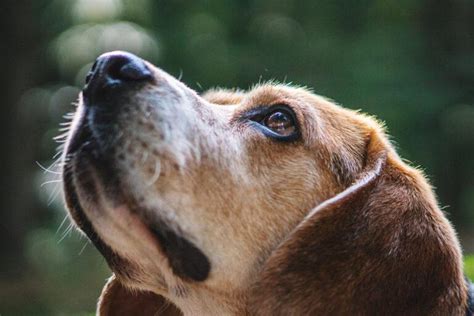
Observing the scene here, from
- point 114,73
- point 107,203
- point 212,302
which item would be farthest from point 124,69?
point 212,302

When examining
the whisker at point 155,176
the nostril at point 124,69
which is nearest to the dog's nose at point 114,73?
the nostril at point 124,69

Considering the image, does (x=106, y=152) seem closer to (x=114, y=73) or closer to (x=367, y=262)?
(x=114, y=73)

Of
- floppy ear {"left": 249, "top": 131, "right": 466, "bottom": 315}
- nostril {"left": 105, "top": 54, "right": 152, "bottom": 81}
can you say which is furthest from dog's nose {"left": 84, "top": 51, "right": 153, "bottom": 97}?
floppy ear {"left": 249, "top": 131, "right": 466, "bottom": 315}

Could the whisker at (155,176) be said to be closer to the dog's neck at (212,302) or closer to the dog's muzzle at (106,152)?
the dog's muzzle at (106,152)

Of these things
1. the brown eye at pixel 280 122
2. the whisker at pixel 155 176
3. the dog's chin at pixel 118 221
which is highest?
the brown eye at pixel 280 122

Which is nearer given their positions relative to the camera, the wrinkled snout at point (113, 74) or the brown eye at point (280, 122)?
the wrinkled snout at point (113, 74)

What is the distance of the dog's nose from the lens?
4.10m

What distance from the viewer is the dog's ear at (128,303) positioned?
4965mm

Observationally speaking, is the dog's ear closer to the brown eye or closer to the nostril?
the brown eye

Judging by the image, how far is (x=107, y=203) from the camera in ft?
13.3

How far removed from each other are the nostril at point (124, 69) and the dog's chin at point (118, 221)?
337 mm

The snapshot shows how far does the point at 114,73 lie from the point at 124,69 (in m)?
0.05

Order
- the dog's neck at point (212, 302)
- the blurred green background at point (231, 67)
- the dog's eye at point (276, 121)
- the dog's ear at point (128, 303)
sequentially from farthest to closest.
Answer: the blurred green background at point (231, 67)
the dog's ear at point (128, 303)
the dog's eye at point (276, 121)
the dog's neck at point (212, 302)

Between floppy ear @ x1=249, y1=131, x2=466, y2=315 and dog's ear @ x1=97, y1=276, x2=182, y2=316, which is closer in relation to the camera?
floppy ear @ x1=249, y1=131, x2=466, y2=315
